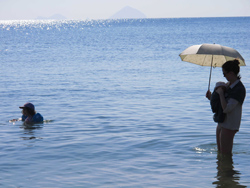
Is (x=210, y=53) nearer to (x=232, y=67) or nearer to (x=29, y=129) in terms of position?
(x=232, y=67)

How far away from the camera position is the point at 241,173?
791 centimetres

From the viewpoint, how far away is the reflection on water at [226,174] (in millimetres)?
7402

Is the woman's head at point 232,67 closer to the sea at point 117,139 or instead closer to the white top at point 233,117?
the white top at point 233,117

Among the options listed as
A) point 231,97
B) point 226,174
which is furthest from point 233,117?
point 226,174

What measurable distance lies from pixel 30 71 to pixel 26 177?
69.5ft

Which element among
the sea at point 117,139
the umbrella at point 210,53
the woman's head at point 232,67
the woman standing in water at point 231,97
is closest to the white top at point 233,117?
the woman standing in water at point 231,97

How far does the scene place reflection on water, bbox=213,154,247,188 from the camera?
7402 millimetres

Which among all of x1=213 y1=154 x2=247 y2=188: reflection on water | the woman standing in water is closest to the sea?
x1=213 y1=154 x2=247 y2=188: reflection on water

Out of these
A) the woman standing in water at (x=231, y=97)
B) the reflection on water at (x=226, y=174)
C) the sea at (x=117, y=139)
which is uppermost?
the woman standing in water at (x=231, y=97)

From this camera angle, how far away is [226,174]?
7.96 metres

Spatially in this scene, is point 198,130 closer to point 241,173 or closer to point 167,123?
point 167,123

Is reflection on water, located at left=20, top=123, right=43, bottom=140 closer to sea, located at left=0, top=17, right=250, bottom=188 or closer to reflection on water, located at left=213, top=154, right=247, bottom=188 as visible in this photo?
sea, located at left=0, top=17, right=250, bottom=188

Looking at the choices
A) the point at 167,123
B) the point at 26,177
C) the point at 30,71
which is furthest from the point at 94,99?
the point at 30,71

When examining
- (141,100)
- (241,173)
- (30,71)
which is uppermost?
(30,71)
